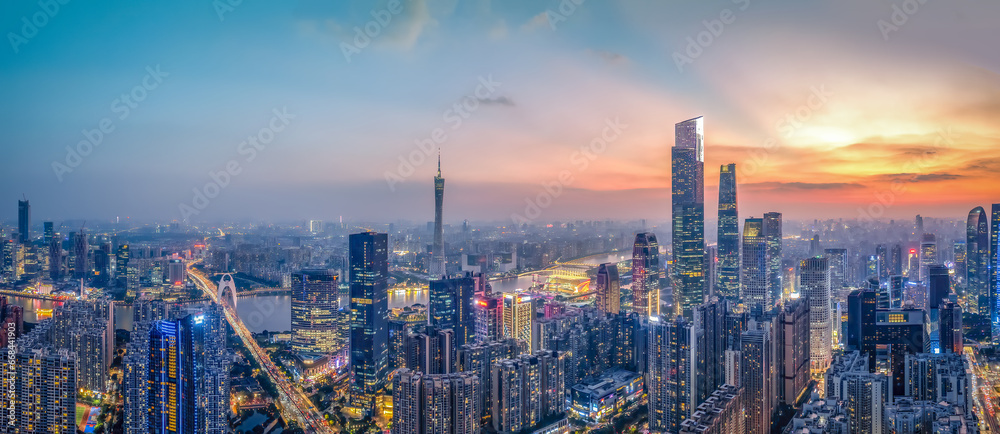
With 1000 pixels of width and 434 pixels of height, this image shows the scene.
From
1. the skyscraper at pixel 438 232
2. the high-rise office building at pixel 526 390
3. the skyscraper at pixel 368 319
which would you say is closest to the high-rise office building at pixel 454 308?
the skyscraper at pixel 368 319

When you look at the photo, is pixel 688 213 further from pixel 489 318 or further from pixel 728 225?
pixel 489 318

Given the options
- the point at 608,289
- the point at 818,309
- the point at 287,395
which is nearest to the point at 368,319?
the point at 287,395

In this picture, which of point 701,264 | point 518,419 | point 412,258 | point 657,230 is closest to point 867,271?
point 701,264

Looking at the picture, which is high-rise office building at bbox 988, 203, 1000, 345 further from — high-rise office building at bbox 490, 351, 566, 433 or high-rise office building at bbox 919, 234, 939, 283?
high-rise office building at bbox 490, 351, 566, 433

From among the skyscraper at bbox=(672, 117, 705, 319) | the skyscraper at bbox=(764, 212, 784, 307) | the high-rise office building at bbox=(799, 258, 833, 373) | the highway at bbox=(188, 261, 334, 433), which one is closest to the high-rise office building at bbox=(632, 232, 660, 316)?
the skyscraper at bbox=(672, 117, 705, 319)

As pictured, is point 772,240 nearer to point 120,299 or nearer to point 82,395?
point 82,395
